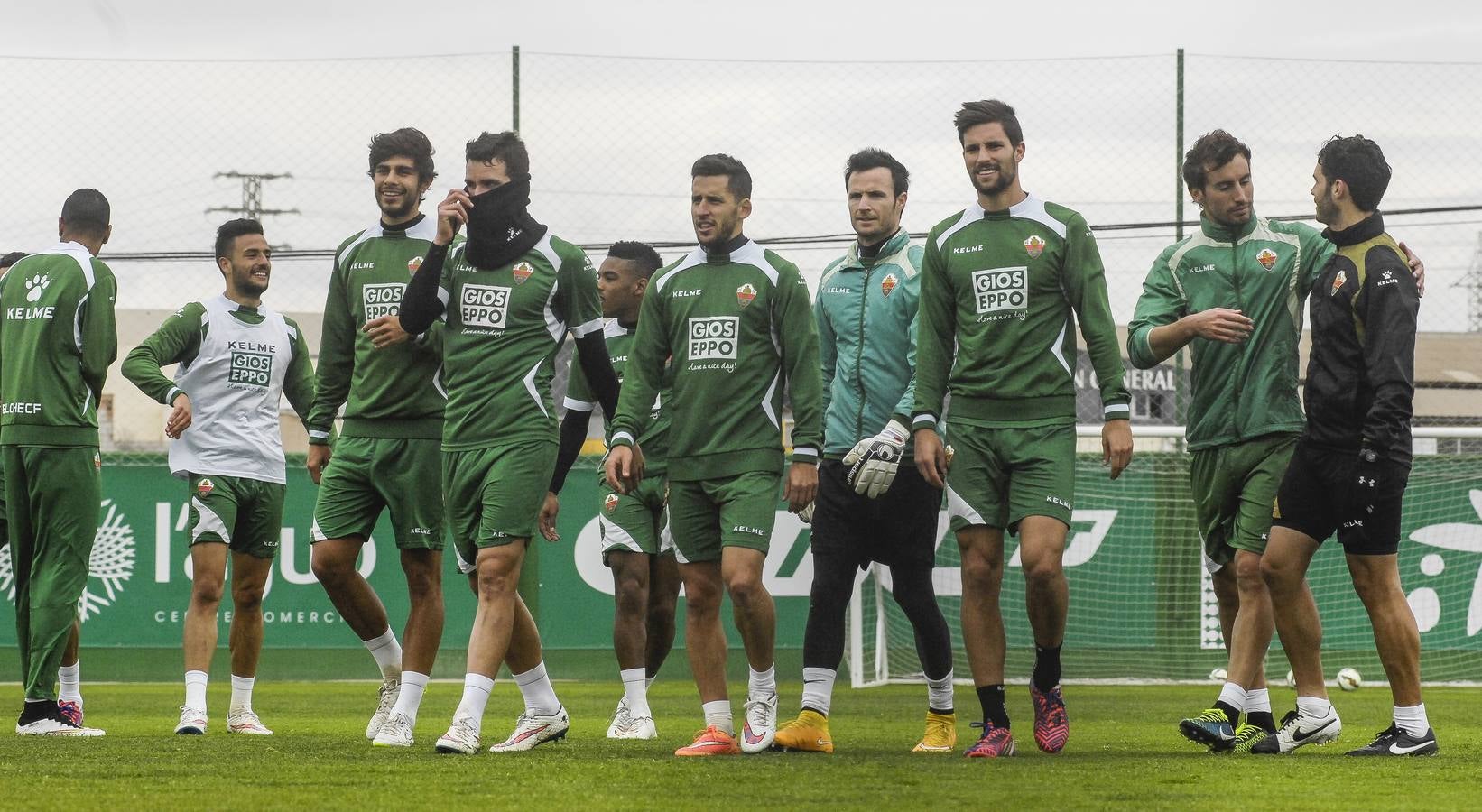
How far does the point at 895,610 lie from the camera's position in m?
13.9

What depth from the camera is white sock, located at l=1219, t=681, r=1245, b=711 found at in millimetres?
6977

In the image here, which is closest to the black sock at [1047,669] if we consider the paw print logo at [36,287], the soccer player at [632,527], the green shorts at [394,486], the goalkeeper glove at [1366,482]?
the goalkeeper glove at [1366,482]

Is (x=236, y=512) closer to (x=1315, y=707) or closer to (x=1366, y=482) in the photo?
(x=1315, y=707)

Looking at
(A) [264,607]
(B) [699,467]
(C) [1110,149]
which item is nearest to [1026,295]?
(B) [699,467]

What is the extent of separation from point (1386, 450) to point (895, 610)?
746cm

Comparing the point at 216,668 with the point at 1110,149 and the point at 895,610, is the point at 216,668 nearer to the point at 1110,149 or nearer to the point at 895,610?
the point at 895,610

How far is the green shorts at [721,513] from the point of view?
6742 mm

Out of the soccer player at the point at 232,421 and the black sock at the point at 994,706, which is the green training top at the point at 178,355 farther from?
the black sock at the point at 994,706

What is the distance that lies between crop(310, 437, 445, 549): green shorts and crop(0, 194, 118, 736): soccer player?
1330mm

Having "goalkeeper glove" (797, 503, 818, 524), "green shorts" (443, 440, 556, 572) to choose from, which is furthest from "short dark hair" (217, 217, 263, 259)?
"goalkeeper glove" (797, 503, 818, 524)

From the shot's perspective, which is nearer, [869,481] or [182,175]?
[869,481]

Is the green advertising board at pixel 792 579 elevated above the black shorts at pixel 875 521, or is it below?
below

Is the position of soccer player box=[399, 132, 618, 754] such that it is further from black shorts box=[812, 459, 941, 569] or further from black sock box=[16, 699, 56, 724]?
black sock box=[16, 699, 56, 724]

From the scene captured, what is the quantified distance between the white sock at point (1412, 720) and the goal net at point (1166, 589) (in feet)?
21.6
